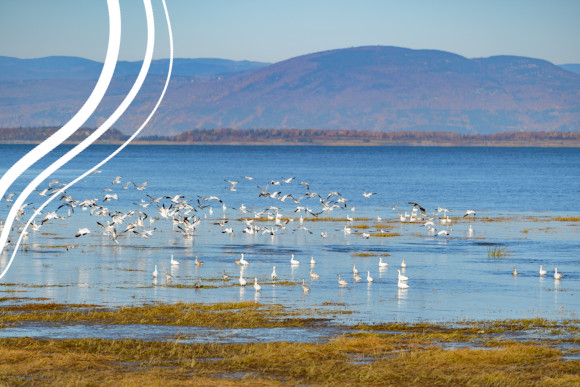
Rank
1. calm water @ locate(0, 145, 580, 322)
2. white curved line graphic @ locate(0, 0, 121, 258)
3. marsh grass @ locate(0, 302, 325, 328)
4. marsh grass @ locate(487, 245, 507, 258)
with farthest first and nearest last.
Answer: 1. marsh grass @ locate(487, 245, 507, 258)
2. calm water @ locate(0, 145, 580, 322)
3. marsh grass @ locate(0, 302, 325, 328)
4. white curved line graphic @ locate(0, 0, 121, 258)

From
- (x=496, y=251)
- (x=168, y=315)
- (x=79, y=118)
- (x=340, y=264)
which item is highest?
(x=79, y=118)

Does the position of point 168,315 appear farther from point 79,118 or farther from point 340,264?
point 340,264

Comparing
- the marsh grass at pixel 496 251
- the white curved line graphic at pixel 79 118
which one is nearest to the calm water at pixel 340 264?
the marsh grass at pixel 496 251

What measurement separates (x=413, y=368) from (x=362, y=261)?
864 inches

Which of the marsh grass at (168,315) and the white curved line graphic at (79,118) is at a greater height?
the white curved line graphic at (79,118)

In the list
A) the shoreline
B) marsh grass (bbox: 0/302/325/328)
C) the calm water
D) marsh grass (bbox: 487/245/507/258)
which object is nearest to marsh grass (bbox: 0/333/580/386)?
the shoreline

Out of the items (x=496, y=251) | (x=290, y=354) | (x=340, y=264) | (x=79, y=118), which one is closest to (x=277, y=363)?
(x=290, y=354)

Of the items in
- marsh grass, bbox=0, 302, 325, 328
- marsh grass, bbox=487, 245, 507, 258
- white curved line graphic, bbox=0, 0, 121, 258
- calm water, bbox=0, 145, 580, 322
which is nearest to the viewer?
white curved line graphic, bbox=0, 0, 121, 258

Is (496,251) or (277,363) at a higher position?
(496,251)

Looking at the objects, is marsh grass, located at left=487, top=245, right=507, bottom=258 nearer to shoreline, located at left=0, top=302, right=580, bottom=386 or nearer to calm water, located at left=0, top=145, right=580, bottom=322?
calm water, located at left=0, top=145, right=580, bottom=322

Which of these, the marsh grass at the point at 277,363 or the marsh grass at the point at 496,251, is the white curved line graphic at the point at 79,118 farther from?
the marsh grass at the point at 496,251

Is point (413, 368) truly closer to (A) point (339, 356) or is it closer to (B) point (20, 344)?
(A) point (339, 356)

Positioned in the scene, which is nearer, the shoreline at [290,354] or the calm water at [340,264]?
the shoreline at [290,354]

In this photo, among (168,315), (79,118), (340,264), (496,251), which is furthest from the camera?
(496,251)
